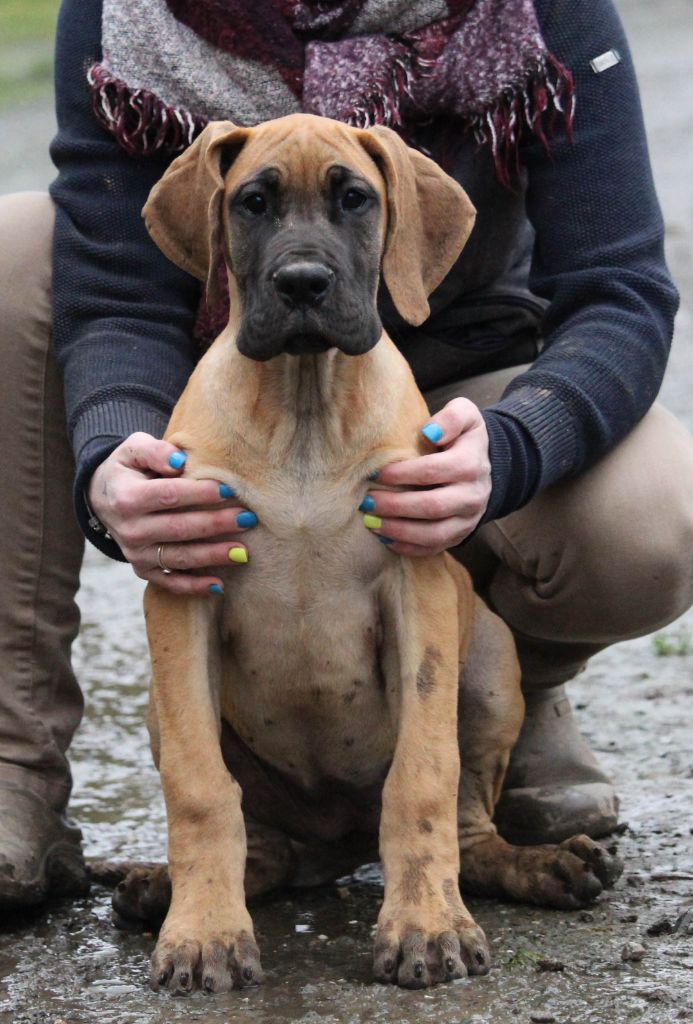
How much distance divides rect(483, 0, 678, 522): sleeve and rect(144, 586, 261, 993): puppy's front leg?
36.1 inches

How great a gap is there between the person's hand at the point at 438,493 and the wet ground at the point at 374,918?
79 centimetres

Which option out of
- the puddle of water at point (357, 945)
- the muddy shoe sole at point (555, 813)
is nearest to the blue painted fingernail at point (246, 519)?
the puddle of water at point (357, 945)

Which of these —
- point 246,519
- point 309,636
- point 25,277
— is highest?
point 25,277

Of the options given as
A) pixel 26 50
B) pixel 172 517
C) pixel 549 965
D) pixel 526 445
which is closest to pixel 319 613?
pixel 172 517

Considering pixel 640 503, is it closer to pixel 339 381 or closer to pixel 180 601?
pixel 339 381

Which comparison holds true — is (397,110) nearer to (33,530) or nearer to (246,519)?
(246,519)

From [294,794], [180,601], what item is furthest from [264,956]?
[180,601]

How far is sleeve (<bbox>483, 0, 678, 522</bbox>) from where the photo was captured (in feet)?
12.0

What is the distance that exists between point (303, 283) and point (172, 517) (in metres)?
0.53

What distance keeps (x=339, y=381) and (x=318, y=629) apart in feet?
1.61

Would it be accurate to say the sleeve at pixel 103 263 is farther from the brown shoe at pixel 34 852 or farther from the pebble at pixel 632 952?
the pebble at pixel 632 952

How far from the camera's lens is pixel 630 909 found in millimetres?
3383

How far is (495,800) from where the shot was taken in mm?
3648

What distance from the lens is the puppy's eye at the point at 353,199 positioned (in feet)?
10.6
